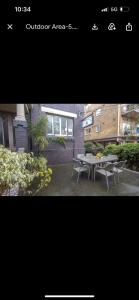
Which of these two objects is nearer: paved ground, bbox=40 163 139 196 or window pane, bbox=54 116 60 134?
paved ground, bbox=40 163 139 196

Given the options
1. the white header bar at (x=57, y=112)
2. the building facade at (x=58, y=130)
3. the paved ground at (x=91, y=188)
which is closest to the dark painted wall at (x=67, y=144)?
the building facade at (x=58, y=130)

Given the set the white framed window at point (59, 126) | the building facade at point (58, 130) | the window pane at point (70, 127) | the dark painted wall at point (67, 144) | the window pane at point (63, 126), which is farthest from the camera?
the window pane at point (70, 127)

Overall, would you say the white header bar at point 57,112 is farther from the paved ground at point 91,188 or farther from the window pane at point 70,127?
the paved ground at point 91,188

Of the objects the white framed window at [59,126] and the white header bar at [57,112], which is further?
the white framed window at [59,126]

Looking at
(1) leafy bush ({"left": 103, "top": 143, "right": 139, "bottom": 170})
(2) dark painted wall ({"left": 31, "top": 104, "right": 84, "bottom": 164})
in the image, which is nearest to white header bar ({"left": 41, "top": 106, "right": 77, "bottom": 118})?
(2) dark painted wall ({"left": 31, "top": 104, "right": 84, "bottom": 164})

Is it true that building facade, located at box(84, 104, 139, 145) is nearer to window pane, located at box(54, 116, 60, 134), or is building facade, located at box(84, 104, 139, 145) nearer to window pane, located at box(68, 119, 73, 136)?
window pane, located at box(68, 119, 73, 136)

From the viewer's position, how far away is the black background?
1.75 ft
